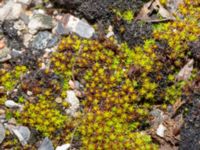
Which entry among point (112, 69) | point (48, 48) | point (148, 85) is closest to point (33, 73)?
point (48, 48)

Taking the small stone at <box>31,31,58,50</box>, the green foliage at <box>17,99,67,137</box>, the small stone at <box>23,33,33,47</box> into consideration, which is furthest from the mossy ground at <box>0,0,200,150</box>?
the small stone at <box>23,33,33,47</box>

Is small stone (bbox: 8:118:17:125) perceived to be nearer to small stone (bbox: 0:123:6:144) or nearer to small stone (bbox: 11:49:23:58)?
small stone (bbox: 0:123:6:144)

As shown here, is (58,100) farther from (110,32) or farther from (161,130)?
(161,130)

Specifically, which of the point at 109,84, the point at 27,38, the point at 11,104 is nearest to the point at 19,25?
the point at 27,38

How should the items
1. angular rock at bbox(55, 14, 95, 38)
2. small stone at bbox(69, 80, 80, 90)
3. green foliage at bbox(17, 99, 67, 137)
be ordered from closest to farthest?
green foliage at bbox(17, 99, 67, 137), small stone at bbox(69, 80, 80, 90), angular rock at bbox(55, 14, 95, 38)

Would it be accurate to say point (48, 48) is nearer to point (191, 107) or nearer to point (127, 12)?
point (127, 12)

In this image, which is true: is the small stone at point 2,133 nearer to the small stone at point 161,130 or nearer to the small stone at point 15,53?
the small stone at point 15,53
